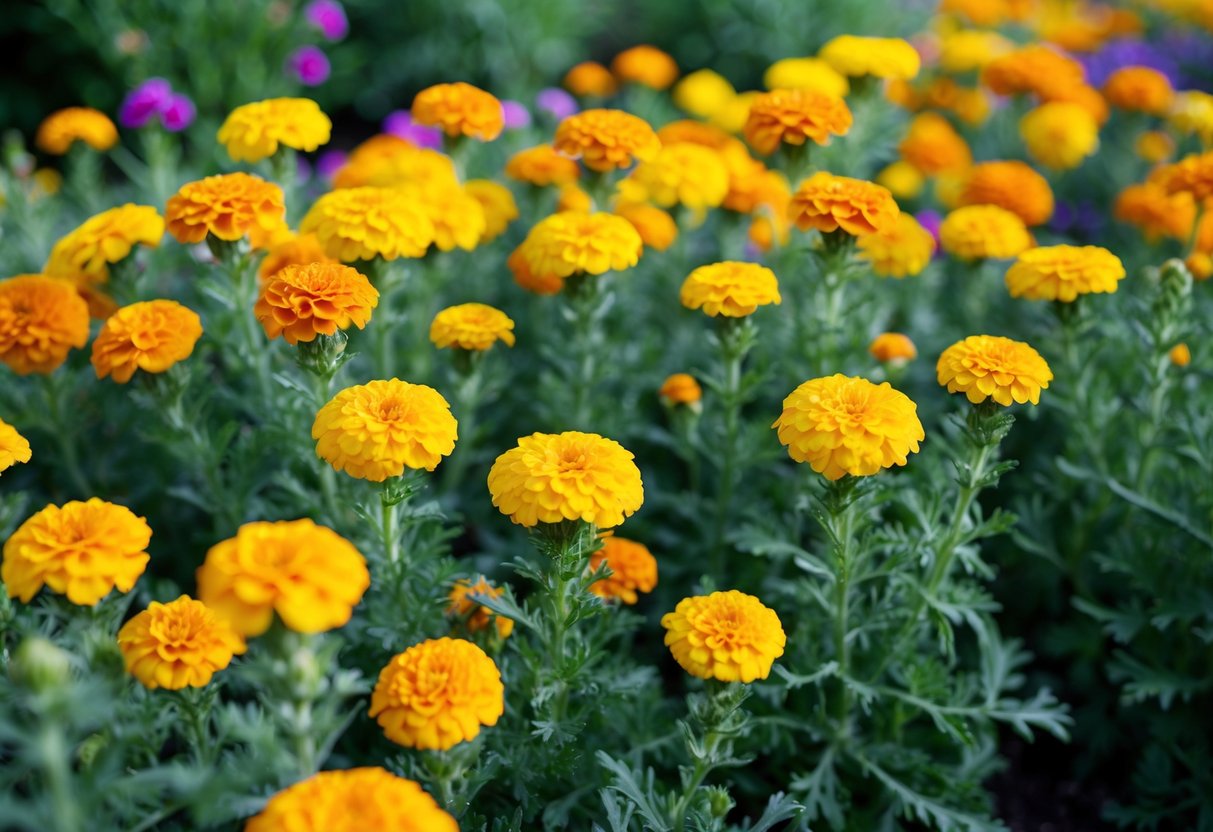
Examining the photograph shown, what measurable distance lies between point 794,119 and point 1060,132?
1.77 meters

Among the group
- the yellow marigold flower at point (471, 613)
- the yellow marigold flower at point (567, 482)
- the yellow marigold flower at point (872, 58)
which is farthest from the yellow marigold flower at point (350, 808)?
the yellow marigold flower at point (872, 58)

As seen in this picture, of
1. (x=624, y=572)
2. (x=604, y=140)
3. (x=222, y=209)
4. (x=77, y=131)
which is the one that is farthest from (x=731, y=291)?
(x=77, y=131)

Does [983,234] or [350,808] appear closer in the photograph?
[350,808]

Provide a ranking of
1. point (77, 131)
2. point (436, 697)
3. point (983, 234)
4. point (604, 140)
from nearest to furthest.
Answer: point (436, 697), point (604, 140), point (983, 234), point (77, 131)

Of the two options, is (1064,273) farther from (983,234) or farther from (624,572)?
(624,572)

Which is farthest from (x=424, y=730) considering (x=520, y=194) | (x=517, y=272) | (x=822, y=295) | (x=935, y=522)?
(x=520, y=194)

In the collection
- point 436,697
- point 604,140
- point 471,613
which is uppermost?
point 604,140

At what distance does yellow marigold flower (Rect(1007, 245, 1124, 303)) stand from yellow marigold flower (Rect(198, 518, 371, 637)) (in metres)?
1.72

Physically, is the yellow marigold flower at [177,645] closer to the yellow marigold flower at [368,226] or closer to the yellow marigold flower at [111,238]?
the yellow marigold flower at [368,226]

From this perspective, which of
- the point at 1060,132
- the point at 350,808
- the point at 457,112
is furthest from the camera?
the point at 1060,132

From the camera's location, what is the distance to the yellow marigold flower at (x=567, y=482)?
1.82 m

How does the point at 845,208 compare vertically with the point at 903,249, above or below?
above

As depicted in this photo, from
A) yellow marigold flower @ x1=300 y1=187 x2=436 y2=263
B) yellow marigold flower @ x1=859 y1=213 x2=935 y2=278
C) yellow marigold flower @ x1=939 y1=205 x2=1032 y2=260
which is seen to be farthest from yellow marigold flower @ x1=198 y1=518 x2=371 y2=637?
yellow marigold flower @ x1=939 y1=205 x2=1032 y2=260

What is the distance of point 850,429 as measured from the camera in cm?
189
